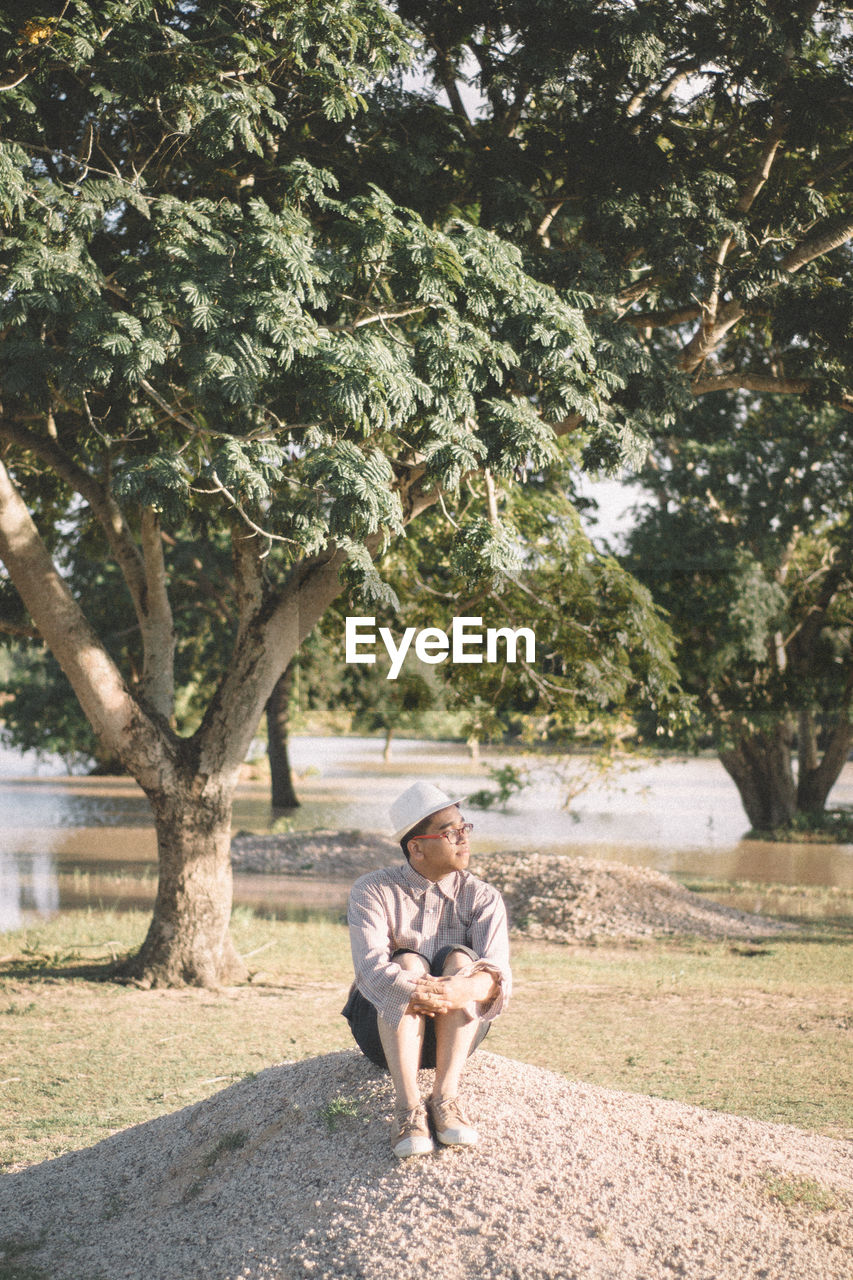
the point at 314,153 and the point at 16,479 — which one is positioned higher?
the point at 314,153

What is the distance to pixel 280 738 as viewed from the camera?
80.0 ft

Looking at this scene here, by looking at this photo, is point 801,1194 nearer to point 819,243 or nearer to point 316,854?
point 819,243

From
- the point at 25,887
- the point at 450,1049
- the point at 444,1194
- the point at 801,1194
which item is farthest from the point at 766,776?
the point at 444,1194

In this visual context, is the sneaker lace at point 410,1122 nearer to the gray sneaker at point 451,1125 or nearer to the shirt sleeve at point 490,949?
the gray sneaker at point 451,1125

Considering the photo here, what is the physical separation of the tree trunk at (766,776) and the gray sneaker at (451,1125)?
19307 millimetres

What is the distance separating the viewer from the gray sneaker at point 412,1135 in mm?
3961

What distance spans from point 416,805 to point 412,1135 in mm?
1179

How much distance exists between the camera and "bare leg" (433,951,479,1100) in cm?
407

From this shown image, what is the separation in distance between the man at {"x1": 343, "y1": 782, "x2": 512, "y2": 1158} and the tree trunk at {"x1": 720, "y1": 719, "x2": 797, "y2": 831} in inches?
746

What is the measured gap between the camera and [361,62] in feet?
26.9

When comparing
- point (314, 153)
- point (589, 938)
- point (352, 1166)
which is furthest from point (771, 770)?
point (352, 1166)

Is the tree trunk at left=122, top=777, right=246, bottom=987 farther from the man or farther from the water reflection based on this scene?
the man

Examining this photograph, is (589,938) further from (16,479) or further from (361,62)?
(361,62)

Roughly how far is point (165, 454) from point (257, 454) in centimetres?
53
